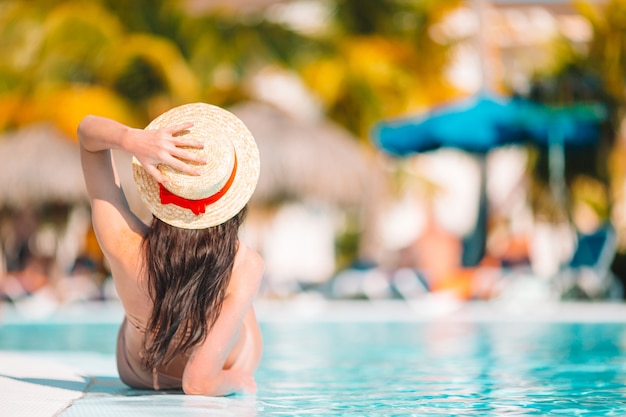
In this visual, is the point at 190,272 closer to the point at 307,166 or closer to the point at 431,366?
the point at 431,366

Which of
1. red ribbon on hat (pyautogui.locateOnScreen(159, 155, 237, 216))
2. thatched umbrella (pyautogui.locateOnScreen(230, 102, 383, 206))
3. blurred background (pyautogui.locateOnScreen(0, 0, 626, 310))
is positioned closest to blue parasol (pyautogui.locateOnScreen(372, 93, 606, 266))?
blurred background (pyautogui.locateOnScreen(0, 0, 626, 310))

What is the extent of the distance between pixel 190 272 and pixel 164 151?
51 centimetres

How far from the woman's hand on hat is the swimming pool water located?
0.92 meters

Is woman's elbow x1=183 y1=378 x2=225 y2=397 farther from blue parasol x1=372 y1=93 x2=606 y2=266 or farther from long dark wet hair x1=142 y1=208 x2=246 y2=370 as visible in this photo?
blue parasol x1=372 y1=93 x2=606 y2=266

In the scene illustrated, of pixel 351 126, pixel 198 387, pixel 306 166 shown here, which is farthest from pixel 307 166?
pixel 198 387

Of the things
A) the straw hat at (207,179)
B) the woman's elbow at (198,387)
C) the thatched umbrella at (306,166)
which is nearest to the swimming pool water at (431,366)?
the woman's elbow at (198,387)

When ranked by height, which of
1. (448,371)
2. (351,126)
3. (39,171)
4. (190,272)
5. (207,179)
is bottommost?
(448,371)

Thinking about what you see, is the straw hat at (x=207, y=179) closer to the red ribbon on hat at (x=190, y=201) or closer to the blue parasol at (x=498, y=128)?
the red ribbon on hat at (x=190, y=201)

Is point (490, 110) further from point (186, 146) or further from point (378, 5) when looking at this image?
point (186, 146)

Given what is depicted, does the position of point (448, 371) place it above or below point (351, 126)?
below

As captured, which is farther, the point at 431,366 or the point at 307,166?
the point at 307,166

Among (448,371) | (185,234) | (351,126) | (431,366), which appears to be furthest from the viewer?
(351,126)

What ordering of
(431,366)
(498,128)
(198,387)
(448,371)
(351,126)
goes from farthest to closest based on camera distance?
1. (351,126)
2. (498,128)
3. (431,366)
4. (448,371)
5. (198,387)

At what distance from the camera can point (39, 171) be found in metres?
15.7
